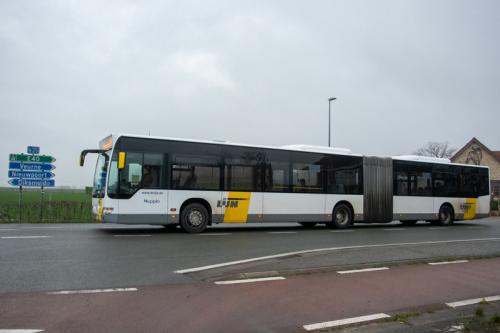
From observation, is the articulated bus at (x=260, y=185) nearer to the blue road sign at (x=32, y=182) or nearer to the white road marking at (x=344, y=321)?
the blue road sign at (x=32, y=182)

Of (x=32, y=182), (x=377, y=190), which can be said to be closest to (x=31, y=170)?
(x=32, y=182)

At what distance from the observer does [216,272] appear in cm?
759

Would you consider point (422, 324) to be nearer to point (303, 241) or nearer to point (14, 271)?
point (14, 271)

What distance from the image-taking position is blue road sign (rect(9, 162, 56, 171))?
1891cm

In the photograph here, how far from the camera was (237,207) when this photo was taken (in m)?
14.8

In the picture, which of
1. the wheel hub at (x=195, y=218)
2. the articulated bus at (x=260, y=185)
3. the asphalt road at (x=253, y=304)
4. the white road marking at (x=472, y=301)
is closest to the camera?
the asphalt road at (x=253, y=304)

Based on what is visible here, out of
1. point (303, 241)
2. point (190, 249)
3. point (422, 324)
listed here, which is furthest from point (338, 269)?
point (303, 241)

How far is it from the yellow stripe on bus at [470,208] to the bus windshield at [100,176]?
54.7 ft

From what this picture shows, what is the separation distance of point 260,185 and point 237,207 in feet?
3.85

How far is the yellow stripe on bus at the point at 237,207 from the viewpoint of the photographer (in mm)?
14617

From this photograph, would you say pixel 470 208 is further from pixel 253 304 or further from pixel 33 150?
pixel 33 150

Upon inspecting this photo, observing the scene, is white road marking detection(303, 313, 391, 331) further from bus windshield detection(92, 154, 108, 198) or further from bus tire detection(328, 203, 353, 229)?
bus tire detection(328, 203, 353, 229)

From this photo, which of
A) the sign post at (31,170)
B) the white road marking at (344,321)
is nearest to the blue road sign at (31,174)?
the sign post at (31,170)

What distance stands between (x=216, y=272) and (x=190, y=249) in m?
2.87
